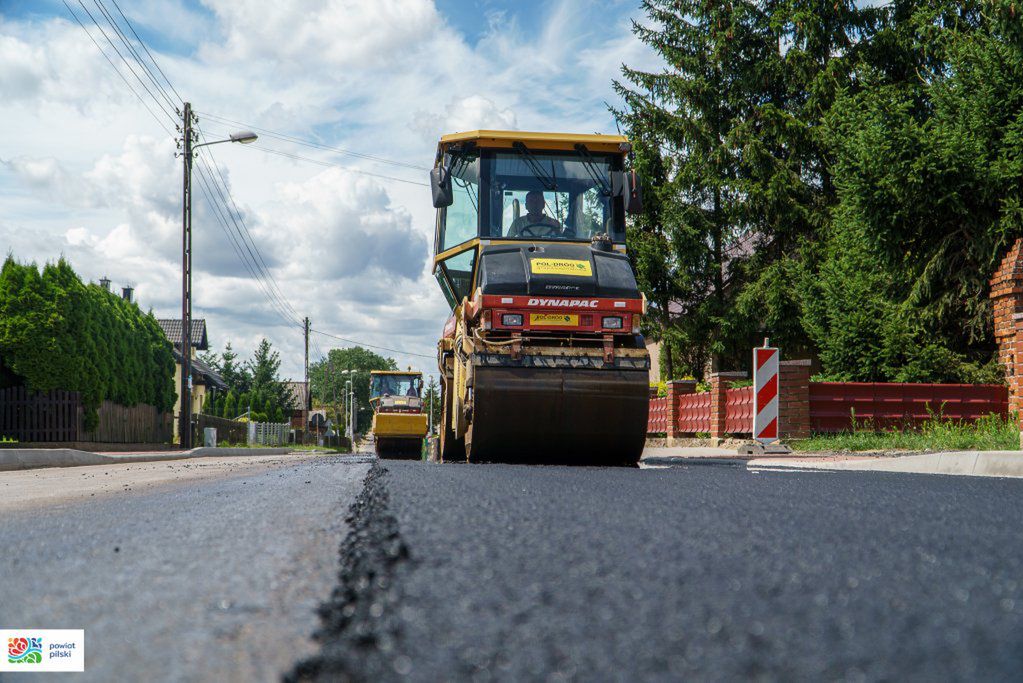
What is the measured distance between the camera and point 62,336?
773 inches

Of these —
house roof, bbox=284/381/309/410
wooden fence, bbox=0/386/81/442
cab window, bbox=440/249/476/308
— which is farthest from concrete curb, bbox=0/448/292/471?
house roof, bbox=284/381/309/410

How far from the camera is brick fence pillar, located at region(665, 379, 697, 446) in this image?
66.8 feet

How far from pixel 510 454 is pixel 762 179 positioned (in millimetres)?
17475

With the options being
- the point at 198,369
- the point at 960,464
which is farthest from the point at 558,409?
the point at 198,369

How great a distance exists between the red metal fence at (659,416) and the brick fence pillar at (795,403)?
6.05 m

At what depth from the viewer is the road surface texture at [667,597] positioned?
1128 millimetres

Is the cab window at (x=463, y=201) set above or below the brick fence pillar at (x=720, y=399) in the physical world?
above

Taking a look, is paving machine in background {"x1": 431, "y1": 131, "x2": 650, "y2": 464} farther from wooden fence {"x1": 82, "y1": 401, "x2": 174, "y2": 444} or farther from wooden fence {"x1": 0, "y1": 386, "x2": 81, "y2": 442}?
wooden fence {"x1": 82, "y1": 401, "x2": 174, "y2": 444}

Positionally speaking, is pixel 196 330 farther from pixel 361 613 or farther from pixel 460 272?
pixel 361 613

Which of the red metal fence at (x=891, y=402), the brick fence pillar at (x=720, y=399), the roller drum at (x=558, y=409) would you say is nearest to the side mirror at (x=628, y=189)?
the roller drum at (x=558, y=409)

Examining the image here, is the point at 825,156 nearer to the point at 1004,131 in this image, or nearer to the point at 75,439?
the point at 1004,131

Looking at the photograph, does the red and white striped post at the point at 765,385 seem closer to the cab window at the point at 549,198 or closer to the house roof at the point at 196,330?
the cab window at the point at 549,198

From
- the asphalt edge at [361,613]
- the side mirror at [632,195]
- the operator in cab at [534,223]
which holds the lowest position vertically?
the asphalt edge at [361,613]

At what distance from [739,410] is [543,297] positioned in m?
9.84
